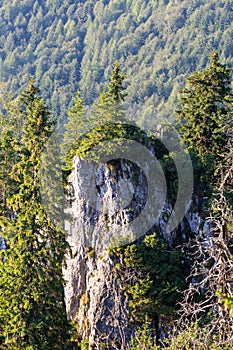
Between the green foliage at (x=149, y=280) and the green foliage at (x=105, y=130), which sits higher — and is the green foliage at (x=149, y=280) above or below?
below

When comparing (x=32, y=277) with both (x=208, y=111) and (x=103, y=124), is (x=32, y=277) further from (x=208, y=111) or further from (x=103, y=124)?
(x=208, y=111)

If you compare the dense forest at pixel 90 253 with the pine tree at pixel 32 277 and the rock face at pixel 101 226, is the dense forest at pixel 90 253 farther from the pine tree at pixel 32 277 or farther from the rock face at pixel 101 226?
the rock face at pixel 101 226

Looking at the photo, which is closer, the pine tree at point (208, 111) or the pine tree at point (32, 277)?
the pine tree at point (32, 277)

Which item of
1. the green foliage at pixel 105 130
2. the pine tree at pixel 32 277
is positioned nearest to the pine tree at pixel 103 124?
the green foliage at pixel 105 130

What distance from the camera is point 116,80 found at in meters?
32.2

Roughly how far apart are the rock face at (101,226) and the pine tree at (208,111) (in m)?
4.92

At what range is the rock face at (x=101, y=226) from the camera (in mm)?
27203

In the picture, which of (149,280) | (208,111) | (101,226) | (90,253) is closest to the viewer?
(149,280)

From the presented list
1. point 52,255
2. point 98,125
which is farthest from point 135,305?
point 98,125

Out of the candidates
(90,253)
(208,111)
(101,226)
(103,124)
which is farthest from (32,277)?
(208,111)

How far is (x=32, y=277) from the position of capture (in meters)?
26.7

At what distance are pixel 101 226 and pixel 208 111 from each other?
29.3 feet

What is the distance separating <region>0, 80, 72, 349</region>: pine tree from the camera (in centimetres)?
2553

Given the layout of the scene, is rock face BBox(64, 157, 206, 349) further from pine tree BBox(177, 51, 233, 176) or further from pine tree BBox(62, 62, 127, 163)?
pine tree BBox(177, 51, 233, 176)
